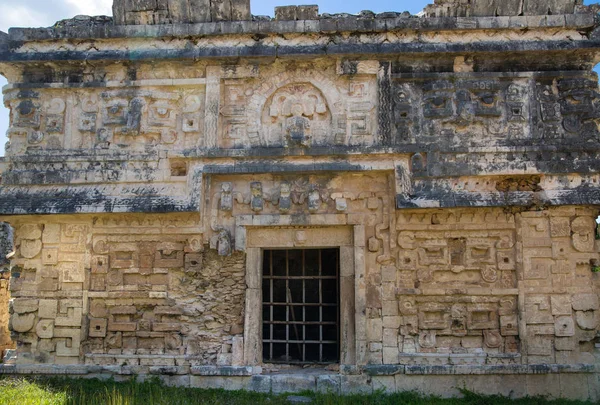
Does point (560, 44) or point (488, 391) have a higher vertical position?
point (560, 44)

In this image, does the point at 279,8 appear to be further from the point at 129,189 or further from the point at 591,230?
the point at 591,230

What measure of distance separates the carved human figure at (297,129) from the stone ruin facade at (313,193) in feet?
0.09

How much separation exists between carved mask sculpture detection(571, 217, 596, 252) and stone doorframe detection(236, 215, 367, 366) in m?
2.69

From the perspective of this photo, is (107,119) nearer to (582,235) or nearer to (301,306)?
(301,306)

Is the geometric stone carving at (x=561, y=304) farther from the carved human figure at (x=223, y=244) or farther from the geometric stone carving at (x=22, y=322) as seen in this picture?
the geometric stone carving at (x=22, y=322)

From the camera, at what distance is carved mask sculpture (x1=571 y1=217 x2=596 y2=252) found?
273 inches

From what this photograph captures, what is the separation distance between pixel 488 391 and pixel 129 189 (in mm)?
5263

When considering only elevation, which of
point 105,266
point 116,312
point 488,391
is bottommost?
point 488,391

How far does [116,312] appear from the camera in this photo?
7.15 metres

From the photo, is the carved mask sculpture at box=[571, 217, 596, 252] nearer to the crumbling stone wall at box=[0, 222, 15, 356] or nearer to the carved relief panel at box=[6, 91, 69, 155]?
the carved relief panel at box=[6, 91, 69, 155]

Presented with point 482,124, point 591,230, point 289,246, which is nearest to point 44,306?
point 289,246

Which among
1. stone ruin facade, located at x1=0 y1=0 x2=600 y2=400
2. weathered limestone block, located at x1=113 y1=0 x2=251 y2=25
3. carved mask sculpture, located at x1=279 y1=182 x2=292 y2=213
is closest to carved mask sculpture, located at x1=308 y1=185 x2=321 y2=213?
stone ruin facade, located at x1=0 y1=0 x2=600 y2=400

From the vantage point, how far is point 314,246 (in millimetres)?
7191

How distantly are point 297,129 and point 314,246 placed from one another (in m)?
1.57
